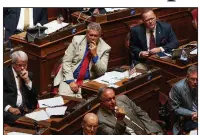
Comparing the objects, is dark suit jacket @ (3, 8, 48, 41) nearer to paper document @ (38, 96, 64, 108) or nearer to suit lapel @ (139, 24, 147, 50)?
suit lapel @ (139, 24, 147, 50)

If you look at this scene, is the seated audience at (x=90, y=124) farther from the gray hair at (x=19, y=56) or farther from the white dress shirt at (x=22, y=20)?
the white dress shirt at (x=22, y=20)

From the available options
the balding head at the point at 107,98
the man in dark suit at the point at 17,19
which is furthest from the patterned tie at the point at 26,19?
the balding head at the point at 107,98

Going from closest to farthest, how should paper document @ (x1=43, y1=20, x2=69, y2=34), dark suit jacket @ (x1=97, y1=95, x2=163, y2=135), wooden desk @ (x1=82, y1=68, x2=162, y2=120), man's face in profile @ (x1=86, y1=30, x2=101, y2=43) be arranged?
dark suit jacket @ (x1=97, y1=95, x2=163, y2=135) < wooden desk @ (x1=82, y1=68, x2=162, y2=120) < man's face in profile @ (x1=86, y1=30, x2=101, y2=43) < paper document @ (x1=43, y1=20, x2=69, y2=34)

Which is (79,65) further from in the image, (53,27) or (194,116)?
(194,116)

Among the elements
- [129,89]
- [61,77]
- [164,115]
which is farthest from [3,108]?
[164,115]

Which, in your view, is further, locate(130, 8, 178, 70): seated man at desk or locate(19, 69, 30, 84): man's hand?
locate(130, 8, 178, 70): seated man at desk

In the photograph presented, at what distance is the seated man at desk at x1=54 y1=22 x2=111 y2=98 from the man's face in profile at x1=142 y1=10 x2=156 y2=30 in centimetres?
45

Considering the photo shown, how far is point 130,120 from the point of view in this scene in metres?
3.73

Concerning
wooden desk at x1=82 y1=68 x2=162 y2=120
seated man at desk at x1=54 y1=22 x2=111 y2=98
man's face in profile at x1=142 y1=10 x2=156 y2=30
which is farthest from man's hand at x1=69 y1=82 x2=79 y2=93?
man's face in profile at x1=142 y1=10 x2=156 y2=30

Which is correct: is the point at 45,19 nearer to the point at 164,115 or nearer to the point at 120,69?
the point at 120,69

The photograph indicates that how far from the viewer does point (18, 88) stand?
3844mm

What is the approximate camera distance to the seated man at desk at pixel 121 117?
11.5 feet

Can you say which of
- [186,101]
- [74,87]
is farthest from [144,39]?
[186,101]

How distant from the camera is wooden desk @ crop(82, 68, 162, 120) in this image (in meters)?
3.89
